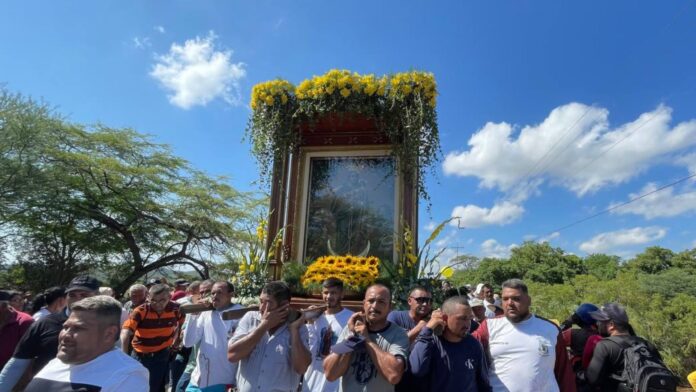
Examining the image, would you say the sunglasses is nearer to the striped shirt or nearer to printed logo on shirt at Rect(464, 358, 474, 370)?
printed logo on shirt at Rect(464, 358, 474, 370)

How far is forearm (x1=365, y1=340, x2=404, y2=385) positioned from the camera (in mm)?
2516

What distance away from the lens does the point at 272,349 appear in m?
3.14

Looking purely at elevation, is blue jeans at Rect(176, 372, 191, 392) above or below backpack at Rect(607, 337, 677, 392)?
below

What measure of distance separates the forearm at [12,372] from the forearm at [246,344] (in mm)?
1585

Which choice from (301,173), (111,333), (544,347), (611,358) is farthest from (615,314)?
(301,173)

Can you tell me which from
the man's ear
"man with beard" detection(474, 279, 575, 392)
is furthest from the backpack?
the man's ear

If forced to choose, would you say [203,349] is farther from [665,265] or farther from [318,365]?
[665,265]

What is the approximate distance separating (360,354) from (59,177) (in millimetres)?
22400

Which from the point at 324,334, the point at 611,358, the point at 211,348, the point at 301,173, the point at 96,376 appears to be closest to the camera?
the point at 96,376

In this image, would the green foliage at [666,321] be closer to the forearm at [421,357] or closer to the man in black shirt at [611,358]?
the man in black shirt at [611,358]

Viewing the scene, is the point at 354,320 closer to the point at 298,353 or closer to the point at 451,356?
the point at 298,353

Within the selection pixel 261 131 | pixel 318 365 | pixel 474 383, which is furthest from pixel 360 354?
pixel 261 131

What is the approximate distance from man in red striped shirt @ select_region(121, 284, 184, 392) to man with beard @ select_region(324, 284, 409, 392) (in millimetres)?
3346

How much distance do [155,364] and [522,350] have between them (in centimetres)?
445
